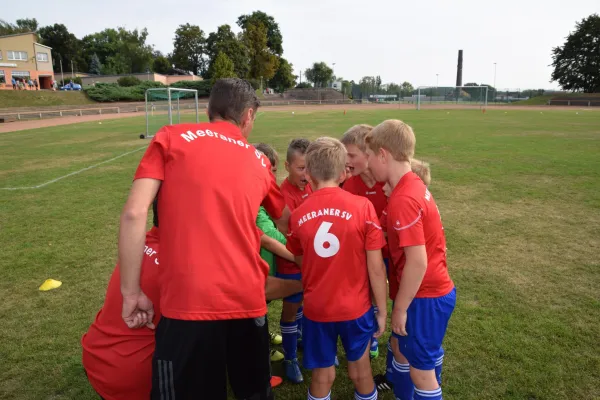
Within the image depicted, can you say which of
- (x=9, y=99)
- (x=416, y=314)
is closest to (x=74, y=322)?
(x=416, y=314)

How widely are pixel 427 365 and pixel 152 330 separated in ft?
5.29

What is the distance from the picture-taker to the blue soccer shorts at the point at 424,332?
2594 millimetres

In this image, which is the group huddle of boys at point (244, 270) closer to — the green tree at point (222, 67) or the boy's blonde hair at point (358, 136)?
the boy's blonde hair at point (358, 136)

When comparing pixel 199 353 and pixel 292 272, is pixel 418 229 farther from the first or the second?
pixel 199 353

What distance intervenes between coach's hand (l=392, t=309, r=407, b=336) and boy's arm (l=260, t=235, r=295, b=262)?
729 millimetres

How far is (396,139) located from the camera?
2.59 meters

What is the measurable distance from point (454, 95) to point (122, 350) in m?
66.3

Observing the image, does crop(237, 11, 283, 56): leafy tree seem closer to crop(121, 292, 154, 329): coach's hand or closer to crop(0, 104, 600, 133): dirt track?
crop(0, 104, 600, 133): dirt track

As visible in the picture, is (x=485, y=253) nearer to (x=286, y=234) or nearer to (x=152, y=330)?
(x=286, y=234)

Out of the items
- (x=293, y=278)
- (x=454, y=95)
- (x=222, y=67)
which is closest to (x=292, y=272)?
(x=293, y=278)

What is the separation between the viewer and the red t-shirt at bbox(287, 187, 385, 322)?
2500 millimetres

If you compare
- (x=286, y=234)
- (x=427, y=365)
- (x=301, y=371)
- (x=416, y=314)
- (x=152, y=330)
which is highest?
(x=286, y=234)

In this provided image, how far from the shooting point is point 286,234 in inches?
112

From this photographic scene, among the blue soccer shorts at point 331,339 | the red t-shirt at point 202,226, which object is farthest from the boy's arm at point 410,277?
the red t-shirt at point 202,226
